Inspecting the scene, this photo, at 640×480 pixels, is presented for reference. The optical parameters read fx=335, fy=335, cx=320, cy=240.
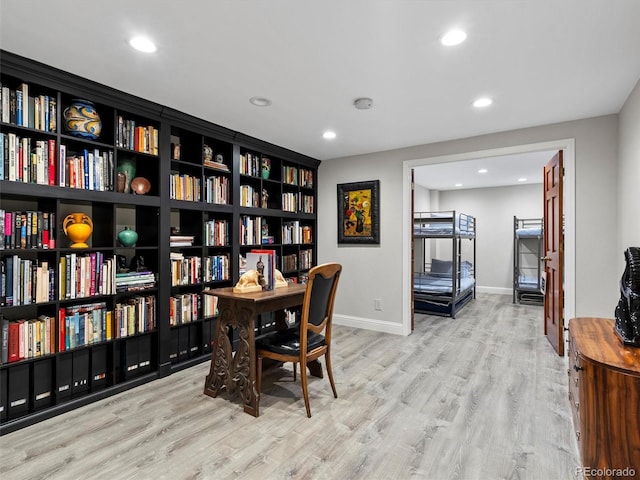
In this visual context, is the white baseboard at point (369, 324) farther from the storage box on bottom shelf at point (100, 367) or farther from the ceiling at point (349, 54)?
the storage box on bottom shelf at point (100, 367)

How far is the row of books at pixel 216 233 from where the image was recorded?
3.52m

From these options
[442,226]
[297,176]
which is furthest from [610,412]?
[442,226]

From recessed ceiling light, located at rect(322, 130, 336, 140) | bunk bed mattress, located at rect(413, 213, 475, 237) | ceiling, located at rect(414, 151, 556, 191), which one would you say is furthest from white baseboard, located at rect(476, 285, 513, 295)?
recessed ceiling light, located at rect(322, 130, 336, 140)

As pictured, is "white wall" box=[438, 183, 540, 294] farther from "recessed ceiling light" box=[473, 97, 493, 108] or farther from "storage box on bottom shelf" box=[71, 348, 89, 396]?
"storage box on bottom shelf" box=[71, 348, 89, 396]

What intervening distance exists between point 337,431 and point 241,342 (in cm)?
89

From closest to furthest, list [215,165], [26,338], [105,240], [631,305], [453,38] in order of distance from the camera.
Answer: [631,305], [453,38], [26,338], [105,240], [215,165]

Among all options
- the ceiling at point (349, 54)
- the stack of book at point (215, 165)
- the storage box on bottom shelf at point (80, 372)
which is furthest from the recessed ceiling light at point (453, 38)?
the storage box on bottom shelf at point (80, 372)

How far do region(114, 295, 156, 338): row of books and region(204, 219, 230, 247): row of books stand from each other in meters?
0.82

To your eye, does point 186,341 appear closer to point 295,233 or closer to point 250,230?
point 250,230

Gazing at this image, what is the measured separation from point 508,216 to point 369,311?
4.85 m

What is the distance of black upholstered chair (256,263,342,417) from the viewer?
2332mm

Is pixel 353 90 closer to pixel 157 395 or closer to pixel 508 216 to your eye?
pixel 157 395

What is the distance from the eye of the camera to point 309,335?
2615 millimetres

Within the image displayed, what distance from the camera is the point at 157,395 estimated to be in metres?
2.66
